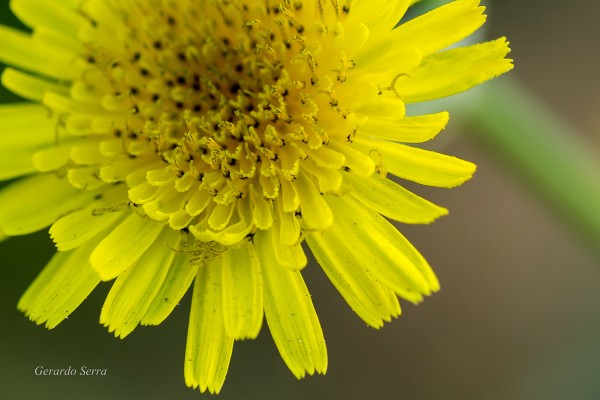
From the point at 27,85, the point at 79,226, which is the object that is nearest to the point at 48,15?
the point at 27,85

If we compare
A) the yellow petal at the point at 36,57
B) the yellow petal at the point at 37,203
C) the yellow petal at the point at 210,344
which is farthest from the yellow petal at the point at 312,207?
the yellow petal at the point at 36,57

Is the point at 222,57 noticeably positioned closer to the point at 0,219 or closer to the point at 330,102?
the point at 330,102

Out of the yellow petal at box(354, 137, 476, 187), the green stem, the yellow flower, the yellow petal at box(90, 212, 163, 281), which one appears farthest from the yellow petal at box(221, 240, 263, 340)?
the green stem

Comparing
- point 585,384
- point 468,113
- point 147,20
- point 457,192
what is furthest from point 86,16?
point 585,384

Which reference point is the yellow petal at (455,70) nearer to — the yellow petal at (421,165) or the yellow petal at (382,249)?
the yellow petal at (421,165)

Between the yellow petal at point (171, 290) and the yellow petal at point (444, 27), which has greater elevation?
the yellow petal at point (444, 27)

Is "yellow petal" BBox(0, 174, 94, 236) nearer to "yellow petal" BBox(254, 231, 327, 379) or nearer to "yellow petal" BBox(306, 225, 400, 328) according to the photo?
"yellow petal" BBox(254, 231, 327, 379)
